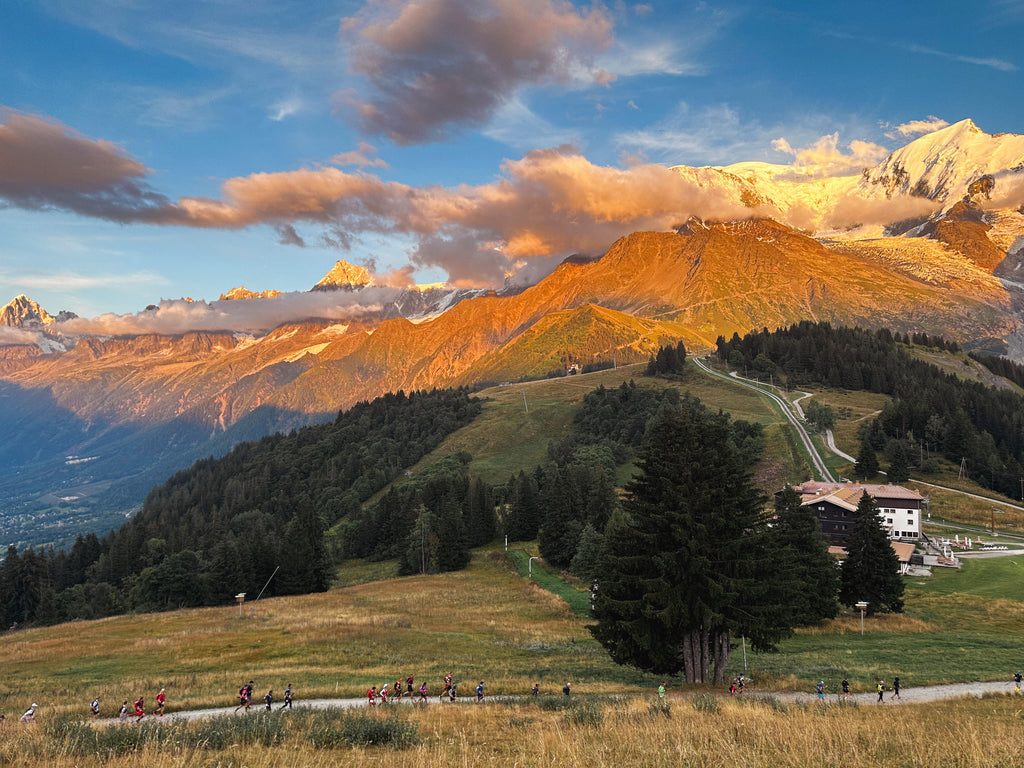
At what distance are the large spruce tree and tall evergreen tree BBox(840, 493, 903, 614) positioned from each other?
3855 cm

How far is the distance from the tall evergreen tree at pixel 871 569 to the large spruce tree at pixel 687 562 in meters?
38.5

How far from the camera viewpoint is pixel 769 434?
489 feet

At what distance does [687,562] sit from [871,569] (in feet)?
143

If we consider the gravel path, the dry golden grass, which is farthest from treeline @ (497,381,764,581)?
the dry golden grass

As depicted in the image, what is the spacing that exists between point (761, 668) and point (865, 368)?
18678cm

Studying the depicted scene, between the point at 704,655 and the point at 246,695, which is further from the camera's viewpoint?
the point at 704,655

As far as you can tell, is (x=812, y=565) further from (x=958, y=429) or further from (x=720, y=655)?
(x=958, y=429)

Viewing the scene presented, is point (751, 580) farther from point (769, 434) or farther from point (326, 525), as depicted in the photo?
point (326, 525)

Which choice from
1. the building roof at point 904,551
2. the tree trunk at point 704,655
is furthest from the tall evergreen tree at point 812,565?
the building roof at point 904,551

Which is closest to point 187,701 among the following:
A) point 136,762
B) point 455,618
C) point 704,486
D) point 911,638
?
point 136,762

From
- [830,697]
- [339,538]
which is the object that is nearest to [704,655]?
[830,697]

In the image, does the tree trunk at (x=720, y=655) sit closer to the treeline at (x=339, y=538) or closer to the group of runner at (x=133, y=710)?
the group of runner at (x=133, y=710)

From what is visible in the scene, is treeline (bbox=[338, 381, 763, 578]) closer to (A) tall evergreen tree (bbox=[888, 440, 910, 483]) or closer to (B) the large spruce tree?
(A) tall evergreen tree (bbox=[888, 440, 910, 483])

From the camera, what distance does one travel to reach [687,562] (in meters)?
29.5
